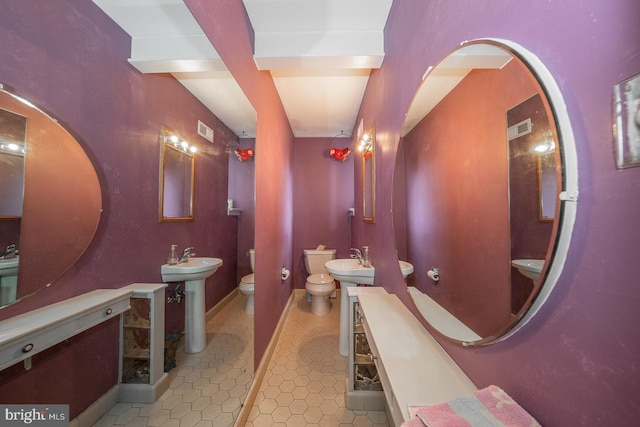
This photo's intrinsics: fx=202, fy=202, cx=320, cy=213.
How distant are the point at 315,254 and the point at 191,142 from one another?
215cm

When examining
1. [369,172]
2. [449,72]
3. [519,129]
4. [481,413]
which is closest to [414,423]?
[481,413]

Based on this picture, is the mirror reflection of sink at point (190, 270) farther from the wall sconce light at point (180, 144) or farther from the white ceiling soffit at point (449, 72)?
the white ceiling soffit at point (449, 72)

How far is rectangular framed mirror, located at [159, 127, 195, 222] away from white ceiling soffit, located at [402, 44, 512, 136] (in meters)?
1.14

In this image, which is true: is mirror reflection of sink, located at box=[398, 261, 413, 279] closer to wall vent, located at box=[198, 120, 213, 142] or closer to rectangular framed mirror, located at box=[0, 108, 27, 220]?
wall vent, located at box=[198, 120, 213, 142]

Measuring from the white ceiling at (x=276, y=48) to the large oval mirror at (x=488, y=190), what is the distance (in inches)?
35.4

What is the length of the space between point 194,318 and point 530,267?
1.45 metres

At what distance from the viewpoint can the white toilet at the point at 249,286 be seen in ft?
4.36

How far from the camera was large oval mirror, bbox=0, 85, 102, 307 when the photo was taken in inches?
28.2

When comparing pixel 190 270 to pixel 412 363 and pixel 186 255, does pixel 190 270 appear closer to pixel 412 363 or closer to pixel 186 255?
pixel 186 255

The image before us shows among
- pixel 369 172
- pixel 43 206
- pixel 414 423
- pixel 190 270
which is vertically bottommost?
pixel 414 423

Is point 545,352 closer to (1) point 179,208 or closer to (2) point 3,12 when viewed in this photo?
(1) point 179,208

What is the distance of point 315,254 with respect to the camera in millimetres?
2891

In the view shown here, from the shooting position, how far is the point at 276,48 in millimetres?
1444

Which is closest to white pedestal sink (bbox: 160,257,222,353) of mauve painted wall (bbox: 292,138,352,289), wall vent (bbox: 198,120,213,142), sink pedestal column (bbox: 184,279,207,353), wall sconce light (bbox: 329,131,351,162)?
sink pedestal column (bbox: 184,279,207,353)
